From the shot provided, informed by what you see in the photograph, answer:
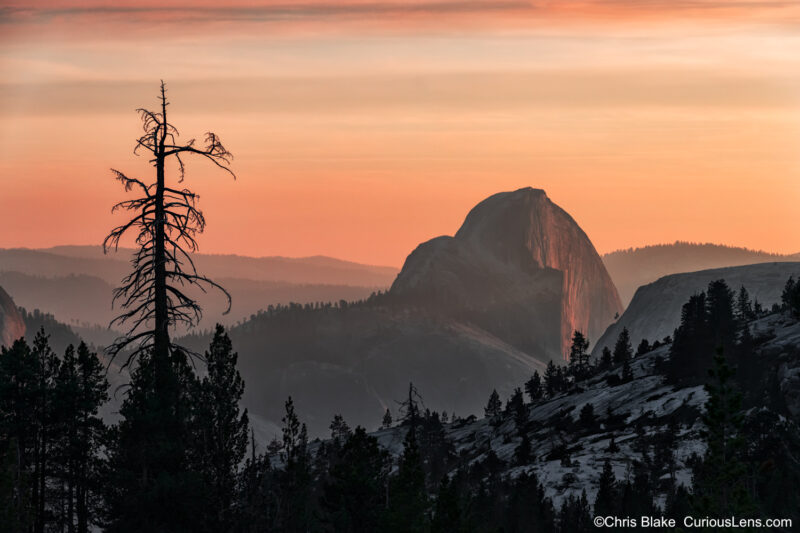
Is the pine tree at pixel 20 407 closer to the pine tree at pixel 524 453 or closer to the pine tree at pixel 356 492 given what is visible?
the pine tree at pixel 356 492

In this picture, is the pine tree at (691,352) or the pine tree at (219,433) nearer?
the pine tree at (219,433)

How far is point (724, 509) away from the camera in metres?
67.6

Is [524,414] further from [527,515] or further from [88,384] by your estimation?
[88,384]

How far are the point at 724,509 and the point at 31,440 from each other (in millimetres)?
43392

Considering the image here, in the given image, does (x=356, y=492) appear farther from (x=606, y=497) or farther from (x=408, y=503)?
(x=606, y=497)

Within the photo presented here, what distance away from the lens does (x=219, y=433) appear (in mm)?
65875

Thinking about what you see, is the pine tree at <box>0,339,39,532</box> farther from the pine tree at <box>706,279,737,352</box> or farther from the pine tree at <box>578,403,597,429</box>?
the pine tree at <box>706,279,737,352</box>

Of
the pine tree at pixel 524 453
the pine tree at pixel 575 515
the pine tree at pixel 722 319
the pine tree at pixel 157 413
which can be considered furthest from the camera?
the pine tree at pixel 722 319

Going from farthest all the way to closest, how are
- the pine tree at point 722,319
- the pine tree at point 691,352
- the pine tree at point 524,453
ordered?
1. the pine tree at point 691,352
2. the pine tree at point 722,319
3. the pine tree at point 524,453

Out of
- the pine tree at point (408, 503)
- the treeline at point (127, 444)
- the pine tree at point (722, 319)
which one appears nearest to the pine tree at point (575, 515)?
the pine tree at point (408, 503)

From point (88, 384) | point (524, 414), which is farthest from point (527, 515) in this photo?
point (524, 414)

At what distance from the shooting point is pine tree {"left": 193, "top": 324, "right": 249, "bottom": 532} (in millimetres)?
64125

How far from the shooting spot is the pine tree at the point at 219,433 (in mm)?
64125

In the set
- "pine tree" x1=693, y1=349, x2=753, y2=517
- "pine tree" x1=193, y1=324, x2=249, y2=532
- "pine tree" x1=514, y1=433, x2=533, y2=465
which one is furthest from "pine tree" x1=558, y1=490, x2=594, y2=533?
"pine tree" x1=193, y1=324, x2=249, y2=532
